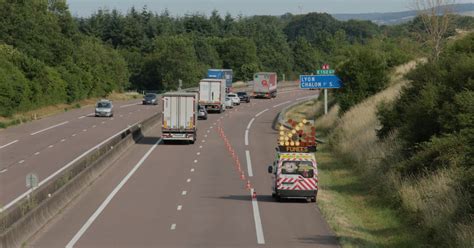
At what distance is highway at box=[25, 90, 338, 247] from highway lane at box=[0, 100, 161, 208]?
3202 millimetres

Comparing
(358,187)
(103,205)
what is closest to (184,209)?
(103,205)

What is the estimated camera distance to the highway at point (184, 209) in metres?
26.6

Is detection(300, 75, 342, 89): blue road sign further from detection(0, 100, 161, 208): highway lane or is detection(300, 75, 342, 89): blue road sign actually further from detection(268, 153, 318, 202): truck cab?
detection(268, 153, 318, 202): truck cab

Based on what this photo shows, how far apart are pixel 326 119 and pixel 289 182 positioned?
40.0 metres

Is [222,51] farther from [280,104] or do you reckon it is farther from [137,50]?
[280,104]

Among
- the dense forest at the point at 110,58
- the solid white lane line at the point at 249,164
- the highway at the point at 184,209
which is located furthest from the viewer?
the dense forest at the point at 110,58

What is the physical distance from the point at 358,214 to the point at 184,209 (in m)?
6.45

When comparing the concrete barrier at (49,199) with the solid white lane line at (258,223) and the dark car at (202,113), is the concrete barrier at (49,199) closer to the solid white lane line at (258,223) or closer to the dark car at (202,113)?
the solid white lane line at (258,223)

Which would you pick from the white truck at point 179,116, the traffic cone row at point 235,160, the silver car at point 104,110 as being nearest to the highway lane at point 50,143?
→ the silver car at point 104,110

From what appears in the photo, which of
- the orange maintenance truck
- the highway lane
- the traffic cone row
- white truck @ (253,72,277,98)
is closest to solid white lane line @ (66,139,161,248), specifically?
the highway lane

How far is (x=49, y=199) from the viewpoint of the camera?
3041 centimetres

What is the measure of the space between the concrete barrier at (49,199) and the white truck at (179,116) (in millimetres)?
6829

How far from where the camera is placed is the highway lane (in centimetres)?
4178

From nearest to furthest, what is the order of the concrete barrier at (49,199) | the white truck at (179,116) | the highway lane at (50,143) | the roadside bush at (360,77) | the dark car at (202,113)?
the concrete barrier at (49,199) → the highway lane at (50,143) → the white truck at (179,116) → the roadside bush at (360,77) → the dark car at (202,113)
